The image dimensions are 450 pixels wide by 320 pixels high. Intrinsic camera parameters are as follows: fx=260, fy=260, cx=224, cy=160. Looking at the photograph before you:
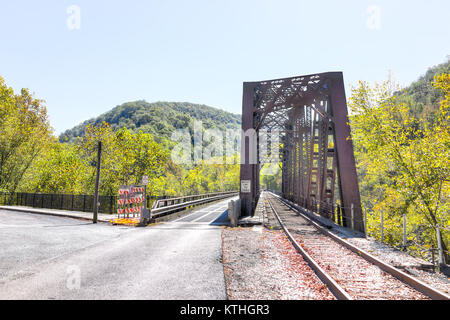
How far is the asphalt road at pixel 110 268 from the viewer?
460 centimetres

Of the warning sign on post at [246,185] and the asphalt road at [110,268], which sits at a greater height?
the warning sign on post at [246,185]

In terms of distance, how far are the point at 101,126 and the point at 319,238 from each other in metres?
29.4

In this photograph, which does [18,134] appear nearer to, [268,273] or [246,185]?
[246,185]

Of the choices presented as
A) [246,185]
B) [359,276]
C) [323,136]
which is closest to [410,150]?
[323,136]

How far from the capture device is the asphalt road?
4598 mm

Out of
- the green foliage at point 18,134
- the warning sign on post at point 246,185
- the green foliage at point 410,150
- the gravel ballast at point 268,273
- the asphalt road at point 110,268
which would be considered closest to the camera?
the asphalt road at point 110,268

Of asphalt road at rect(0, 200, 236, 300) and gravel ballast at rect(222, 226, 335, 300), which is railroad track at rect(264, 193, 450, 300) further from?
asphalt road at rect(0, 200, 236, 300)

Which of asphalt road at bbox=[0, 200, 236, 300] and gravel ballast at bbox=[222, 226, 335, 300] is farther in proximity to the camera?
gravel ballast at bbox=[222, 226, 335, 300]

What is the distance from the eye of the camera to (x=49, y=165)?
1308 inches
